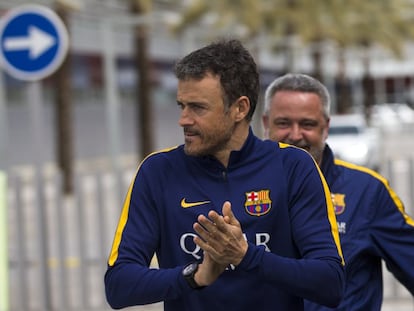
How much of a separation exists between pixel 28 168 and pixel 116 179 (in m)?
24.0

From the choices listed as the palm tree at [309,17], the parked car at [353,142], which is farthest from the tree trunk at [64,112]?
the palm tree at [309,17]

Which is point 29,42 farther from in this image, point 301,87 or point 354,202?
point 354,202

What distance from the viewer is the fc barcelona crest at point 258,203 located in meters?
2.48

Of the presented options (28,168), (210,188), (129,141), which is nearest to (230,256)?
(210,188)

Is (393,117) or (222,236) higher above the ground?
(222,236)

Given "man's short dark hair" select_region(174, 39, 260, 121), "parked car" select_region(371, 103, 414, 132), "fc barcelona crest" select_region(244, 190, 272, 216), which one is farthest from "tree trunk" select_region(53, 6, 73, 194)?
"parked car" select_region(371, 103, 414, 132)

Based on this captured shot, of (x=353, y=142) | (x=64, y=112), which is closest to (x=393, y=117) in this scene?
(x=353, y=142)

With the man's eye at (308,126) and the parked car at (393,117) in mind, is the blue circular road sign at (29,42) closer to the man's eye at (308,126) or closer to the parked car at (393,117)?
the man's eye at (308,126)

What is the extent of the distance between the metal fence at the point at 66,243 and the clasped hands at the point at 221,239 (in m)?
5.73

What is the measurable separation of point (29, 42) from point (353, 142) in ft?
51.3

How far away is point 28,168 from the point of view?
103 feet

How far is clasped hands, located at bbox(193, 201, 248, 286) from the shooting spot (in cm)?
228

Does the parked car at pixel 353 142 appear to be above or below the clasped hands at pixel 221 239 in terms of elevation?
below

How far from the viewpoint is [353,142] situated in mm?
23297
